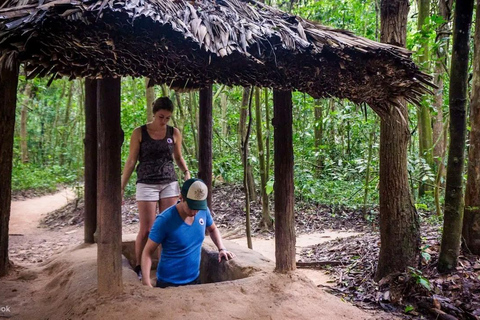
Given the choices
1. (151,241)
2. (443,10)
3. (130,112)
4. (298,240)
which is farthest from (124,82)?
(151,241)

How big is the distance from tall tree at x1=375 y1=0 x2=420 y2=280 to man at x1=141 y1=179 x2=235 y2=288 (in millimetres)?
1945

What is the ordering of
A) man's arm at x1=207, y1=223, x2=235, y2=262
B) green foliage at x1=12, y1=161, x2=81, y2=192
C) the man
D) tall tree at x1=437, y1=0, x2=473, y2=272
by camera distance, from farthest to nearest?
green foliage at x1=12, y1=161, x2=81, y2=192
tall tree at x1=437, y1=0, x2=473, y2=272
man's arm at x1=207, y1=223, x2=235, y2=262
the man

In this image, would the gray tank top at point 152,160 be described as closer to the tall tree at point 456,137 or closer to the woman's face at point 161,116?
the woman's face at point 161,116

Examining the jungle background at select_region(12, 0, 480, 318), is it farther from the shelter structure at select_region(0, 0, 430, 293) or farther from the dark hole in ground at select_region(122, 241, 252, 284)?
the dark hole in ground at select_region(122, 241, 252, 284)

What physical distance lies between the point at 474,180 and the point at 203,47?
12.3 ft

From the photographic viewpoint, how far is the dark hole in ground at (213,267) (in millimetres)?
4152

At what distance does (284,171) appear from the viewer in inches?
159

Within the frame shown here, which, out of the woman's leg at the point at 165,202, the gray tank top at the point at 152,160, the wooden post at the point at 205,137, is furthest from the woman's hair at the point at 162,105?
the wooden post at the point at 205,137

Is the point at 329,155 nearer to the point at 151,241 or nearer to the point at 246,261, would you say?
the point at 246,261

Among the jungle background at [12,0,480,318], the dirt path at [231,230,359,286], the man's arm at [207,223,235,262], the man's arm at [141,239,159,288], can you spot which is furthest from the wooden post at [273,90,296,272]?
the dirt path at [231,230,359,286]

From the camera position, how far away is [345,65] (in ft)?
11.3

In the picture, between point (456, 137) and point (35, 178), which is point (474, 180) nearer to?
point (456, 137)

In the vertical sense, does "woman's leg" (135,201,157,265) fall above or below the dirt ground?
above

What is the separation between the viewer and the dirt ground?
10.1 ft
